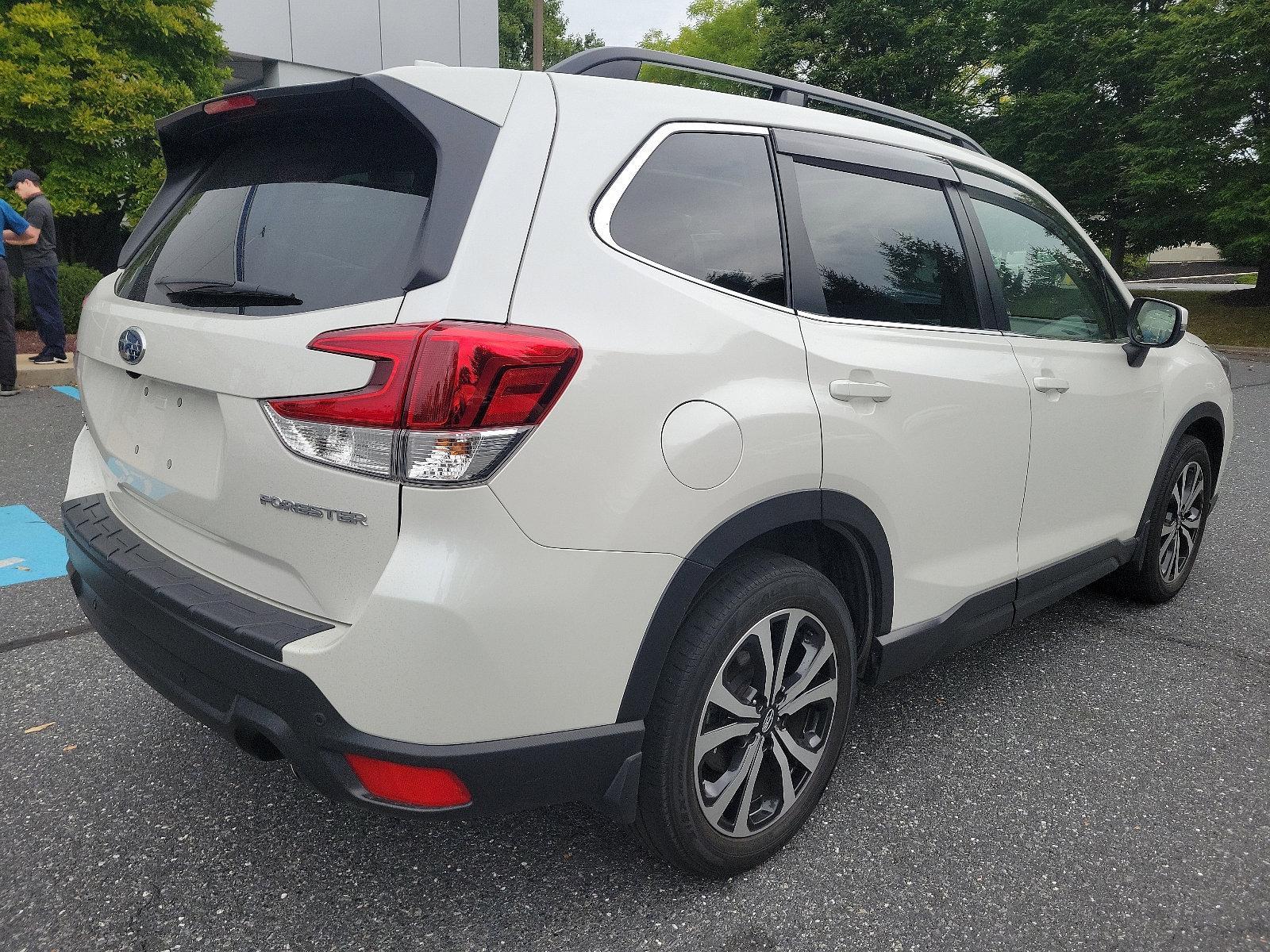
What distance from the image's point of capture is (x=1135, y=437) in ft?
11.4

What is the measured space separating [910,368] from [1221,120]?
21.3 metres

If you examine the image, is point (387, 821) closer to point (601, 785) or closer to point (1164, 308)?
point (601, 785)

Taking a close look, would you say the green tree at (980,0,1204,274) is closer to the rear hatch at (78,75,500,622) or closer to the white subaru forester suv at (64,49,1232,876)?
the white subaru forester suv at (64,49,1232,876)

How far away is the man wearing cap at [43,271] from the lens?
920 centimetres

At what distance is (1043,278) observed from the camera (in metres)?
3.24

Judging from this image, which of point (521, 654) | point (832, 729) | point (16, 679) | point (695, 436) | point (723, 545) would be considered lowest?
point (16, 679)

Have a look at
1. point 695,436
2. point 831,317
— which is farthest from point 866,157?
point 695,436

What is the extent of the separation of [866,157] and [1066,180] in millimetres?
24918

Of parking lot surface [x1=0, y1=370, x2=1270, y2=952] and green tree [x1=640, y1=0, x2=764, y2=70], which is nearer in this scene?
parking lot surface [x1=0, y1=370, x2=1270, y2=952]

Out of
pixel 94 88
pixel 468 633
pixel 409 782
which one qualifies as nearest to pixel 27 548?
pixel 409 782

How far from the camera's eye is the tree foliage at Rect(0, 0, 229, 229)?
1148cm

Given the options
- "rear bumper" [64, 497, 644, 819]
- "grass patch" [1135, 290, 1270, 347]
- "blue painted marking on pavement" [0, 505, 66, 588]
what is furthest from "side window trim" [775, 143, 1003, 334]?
"grass patch" [1135, 290, 1270, 347]

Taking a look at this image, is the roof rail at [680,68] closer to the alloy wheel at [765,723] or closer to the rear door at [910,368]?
the rear door at [910,368]

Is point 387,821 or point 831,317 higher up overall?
point 831,317
